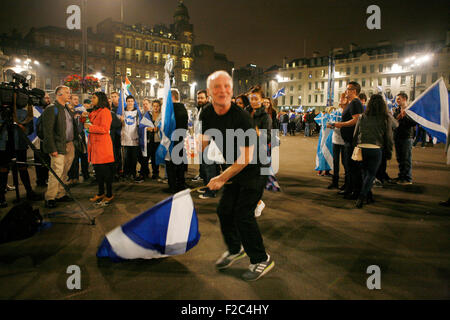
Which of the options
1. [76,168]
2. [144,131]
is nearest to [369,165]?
[144,131]

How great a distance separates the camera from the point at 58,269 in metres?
3.15

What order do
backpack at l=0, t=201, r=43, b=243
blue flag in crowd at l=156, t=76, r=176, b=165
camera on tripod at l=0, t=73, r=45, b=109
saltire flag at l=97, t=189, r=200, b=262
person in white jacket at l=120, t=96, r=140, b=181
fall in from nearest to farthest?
saltire flag at l=97, t=189, r=200, b=262 → backpack at l=0, t=201, r=43, b=243 → camera on tripod at l=0, t=73, r=45, b=109 → blue flag in crowd at l=156, t=76, r=176, b=165 → person in white jacket at l=120, t=96, r=140, b=181

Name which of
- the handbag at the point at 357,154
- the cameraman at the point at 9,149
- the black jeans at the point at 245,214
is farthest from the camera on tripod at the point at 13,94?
the handbag at the point at 357,154

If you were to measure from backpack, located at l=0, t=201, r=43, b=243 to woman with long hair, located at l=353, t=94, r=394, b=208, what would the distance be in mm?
5375

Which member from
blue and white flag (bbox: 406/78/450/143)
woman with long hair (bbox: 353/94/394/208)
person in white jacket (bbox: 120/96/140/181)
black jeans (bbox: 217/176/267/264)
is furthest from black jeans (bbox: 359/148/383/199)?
person in white jacket (bbox: 120/96/140/181)

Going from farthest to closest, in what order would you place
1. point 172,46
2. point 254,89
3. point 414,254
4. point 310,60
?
1. point 172,46
2. point 310,60
3. point 254,89
4. point 414,254

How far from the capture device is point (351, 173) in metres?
5.94

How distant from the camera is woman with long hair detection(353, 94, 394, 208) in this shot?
17.1 ft

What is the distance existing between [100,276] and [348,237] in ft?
10.5

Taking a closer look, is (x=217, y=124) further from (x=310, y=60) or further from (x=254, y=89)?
(x=310, y=60)

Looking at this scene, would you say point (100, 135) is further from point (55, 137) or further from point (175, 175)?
point (175, 175)

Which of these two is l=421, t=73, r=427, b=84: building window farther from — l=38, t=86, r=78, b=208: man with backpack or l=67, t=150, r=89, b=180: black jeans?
l=38, t=86, r=78, b=208: man with backpack
